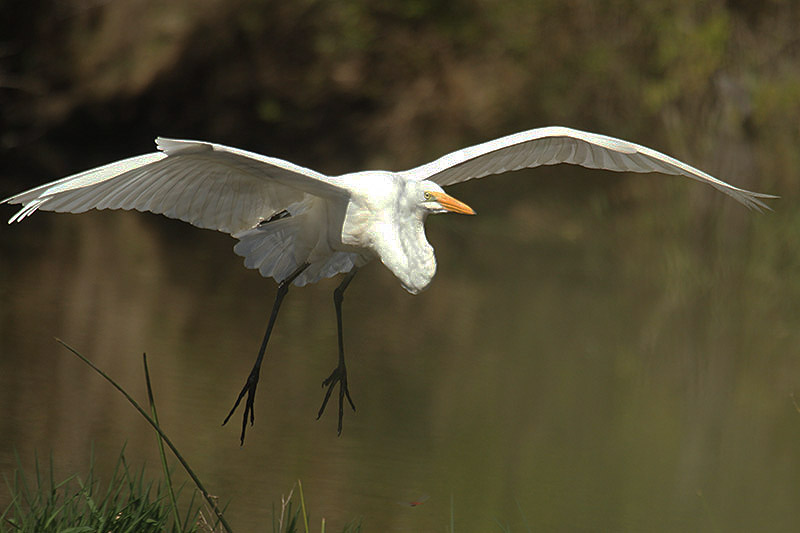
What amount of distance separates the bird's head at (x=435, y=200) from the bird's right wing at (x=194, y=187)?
0.20m

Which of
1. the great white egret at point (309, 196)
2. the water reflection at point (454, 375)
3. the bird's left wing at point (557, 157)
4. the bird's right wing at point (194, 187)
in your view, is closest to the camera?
the bird's right wing at point (194, 187)

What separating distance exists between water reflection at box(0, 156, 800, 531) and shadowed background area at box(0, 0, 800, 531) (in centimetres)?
2

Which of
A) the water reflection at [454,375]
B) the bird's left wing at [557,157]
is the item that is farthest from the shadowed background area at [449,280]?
the bird's left wing at [557,157]

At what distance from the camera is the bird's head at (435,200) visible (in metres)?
2.67

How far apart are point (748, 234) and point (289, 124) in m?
5.32

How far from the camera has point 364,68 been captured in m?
12.0

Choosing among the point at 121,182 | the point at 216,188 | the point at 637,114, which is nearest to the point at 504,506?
the point at 216,188

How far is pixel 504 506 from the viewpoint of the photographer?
3.90 metres

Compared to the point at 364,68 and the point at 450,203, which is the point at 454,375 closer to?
the point at 450,203

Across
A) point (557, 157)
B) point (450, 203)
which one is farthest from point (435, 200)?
point (557, 157)

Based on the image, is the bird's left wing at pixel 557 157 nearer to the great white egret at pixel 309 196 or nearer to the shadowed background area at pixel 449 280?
the great white egret at pixel 309 196

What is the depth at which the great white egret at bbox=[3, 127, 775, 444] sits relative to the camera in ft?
7.96

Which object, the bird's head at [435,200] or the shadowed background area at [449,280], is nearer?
the bird's head at [435,200]

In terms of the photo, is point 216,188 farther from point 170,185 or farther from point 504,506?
point 504,506
